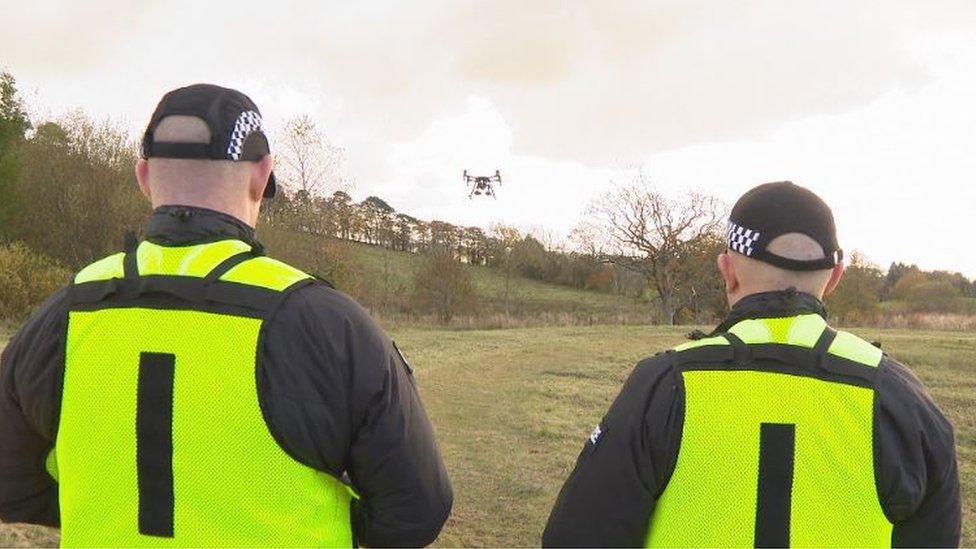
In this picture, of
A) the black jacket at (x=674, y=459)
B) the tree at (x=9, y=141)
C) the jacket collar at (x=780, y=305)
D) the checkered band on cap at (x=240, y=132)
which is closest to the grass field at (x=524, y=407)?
the black jacket at (x=674, y=459)

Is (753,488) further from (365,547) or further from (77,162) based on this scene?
(77,162)

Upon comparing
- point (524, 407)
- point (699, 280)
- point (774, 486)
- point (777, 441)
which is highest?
point (699, 280)

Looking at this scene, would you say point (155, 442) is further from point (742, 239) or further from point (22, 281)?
point (22, 281)

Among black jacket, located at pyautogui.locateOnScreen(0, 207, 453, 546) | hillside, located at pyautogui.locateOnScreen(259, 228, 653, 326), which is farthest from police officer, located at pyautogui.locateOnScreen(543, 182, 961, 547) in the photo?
hillside, located at pyautogui.locateOnScreen(259, 228, 653, 326)

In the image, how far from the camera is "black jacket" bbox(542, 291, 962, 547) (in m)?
2.12

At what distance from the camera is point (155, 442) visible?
192 cm

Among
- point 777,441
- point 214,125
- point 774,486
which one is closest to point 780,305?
point 777,441

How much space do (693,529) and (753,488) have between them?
22 cm

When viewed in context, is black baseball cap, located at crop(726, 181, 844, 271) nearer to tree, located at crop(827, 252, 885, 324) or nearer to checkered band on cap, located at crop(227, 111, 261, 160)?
checkered band on cap, located at crop(227, 111, 261, 160)

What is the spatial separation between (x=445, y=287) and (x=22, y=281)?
22.2 m

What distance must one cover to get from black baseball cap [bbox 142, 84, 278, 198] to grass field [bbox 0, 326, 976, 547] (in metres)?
4.88

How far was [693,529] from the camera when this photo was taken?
7.03ft

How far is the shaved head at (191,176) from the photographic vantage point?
206 cm

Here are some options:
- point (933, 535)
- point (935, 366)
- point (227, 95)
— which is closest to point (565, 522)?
point (933, 535)
